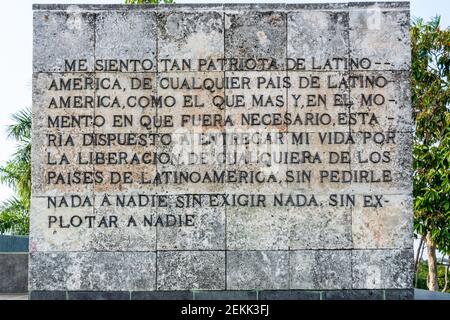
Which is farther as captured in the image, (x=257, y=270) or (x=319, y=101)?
Result: (x=319, y=101)

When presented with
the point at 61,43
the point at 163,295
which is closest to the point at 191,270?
the point at 163,295

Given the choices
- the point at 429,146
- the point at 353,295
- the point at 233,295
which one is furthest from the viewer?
the point at 429,146

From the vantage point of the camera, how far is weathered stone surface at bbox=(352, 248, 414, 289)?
1141 cm

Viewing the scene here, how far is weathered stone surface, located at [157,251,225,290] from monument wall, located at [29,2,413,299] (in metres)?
0.03

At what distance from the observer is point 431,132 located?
79.6 ft

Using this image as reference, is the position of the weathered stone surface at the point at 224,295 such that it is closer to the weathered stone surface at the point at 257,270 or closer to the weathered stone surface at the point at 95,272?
the weathered stone surface at the point at 257,270

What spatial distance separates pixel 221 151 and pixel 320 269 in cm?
238

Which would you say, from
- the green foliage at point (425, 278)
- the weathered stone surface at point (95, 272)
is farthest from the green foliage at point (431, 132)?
the weathered stone surface at point (95, 272)

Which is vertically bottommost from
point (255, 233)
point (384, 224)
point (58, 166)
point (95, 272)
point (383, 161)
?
point (95, 272)

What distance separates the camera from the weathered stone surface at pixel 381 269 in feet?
37.4

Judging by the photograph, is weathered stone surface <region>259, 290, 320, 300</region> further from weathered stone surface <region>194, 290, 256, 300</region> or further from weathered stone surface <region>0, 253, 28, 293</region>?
weathered stone surface <region>0, 253, 28, 293</region>

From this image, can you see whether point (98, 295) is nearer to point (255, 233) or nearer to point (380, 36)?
point (255, 233)

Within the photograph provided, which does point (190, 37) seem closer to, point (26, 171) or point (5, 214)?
point (26, 171)
